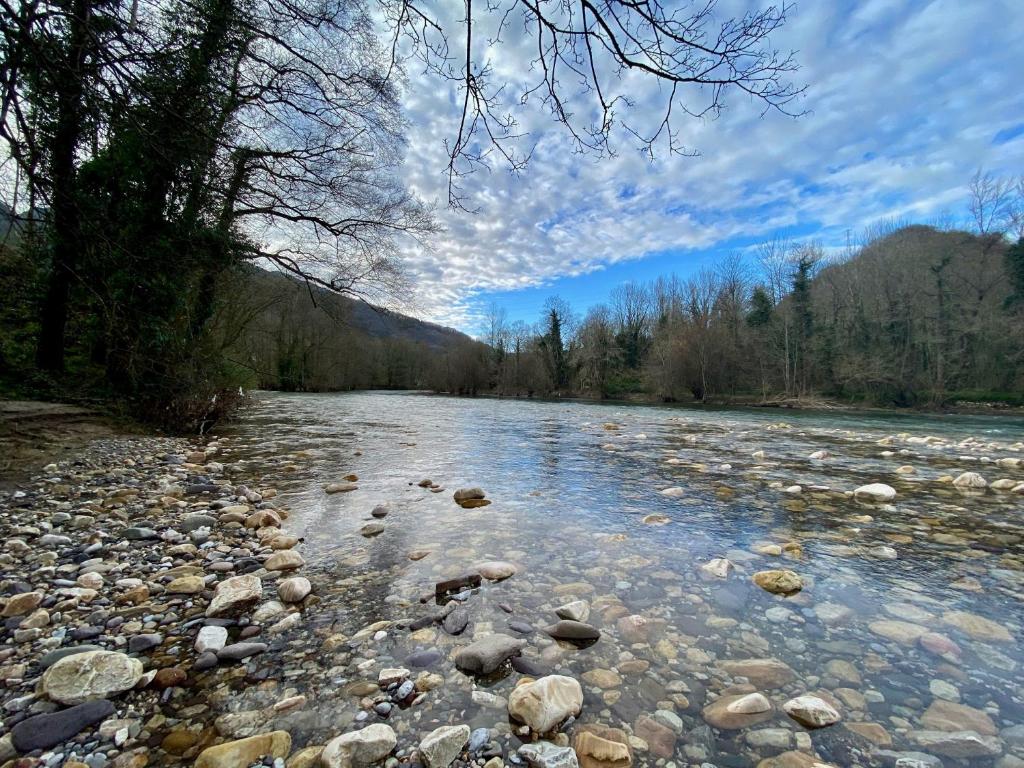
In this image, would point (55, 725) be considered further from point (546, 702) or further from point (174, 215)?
point (174, 215)

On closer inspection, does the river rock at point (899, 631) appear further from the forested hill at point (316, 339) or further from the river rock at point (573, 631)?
the forested hill at point (316, 339)

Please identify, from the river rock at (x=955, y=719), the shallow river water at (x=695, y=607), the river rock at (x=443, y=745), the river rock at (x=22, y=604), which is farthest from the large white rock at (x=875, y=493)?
the river rock at (x=22, y=604)

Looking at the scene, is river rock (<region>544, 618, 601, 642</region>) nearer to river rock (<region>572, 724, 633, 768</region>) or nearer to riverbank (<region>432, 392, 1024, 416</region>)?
river rock (<region>572, 724, 633, 768</region>)

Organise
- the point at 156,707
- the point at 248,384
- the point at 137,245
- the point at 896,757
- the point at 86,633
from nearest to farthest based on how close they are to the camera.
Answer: the point at 896,757
the point at 156,707
the point at 86,633
the point at 137,245
the point at 248,384

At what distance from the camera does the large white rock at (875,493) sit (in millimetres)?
4403

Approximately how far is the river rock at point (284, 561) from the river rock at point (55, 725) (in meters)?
1.27

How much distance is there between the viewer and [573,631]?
2.02 m

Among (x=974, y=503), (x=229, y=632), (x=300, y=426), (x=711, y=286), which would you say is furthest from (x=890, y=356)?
(x=229, y=632)

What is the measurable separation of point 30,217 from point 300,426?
27.4 ft

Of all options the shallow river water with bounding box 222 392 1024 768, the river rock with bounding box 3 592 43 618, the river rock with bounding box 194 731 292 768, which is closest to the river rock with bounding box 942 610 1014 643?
the shallow river water with bounding box 222 392 1024 768

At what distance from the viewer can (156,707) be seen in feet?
4.85

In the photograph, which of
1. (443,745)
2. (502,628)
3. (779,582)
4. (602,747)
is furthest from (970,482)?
(443,745)

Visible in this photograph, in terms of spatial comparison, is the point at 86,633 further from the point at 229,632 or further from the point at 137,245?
the point at 137,245

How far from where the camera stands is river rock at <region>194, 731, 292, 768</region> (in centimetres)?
123
